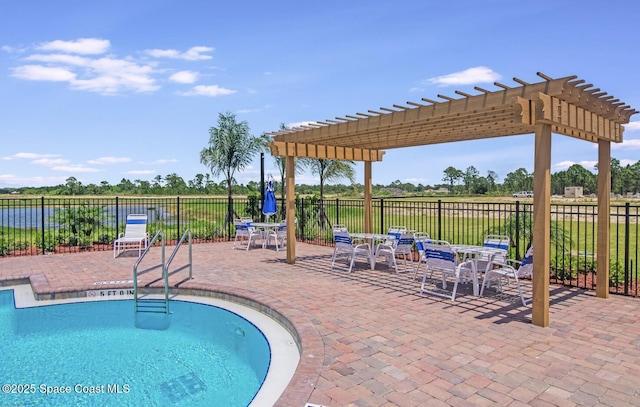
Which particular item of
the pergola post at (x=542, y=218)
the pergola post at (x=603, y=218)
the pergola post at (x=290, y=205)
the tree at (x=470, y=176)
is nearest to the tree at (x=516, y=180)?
the tree at (x=470, y=176)

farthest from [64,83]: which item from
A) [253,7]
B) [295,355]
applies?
[295,355]

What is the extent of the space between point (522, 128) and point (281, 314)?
520cm

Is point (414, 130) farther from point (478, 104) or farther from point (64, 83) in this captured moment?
point (64, 83)

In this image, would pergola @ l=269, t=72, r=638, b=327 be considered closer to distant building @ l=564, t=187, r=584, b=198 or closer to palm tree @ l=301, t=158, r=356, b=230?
palm tree @ l=301, t=158, r=356, b=230

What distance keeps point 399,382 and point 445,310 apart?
7.71 feet

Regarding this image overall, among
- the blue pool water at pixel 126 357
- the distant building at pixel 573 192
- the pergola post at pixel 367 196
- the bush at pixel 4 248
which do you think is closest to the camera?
the blue pool water at pixel 126 357

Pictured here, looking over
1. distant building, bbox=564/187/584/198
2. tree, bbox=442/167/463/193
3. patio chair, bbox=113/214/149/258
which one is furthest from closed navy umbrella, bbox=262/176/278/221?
tree, bbox=442/167/463/193

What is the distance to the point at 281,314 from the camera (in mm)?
5117

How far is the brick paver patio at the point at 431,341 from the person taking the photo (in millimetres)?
3049

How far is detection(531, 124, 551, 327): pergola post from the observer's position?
4.70 meters

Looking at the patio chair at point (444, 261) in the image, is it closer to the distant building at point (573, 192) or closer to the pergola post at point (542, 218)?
the pergola post at point (542, 218)

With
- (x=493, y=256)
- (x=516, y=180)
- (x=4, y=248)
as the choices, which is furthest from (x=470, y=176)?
(x=4, y=248)

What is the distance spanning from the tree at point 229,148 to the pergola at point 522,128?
23.1ft

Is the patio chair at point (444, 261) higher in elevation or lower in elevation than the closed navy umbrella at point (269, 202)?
lower
